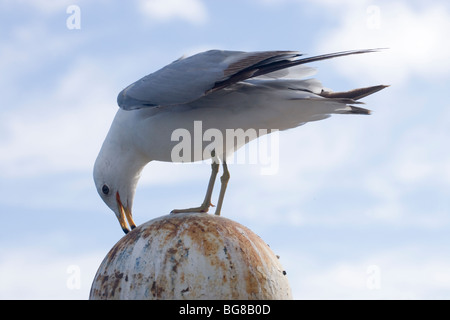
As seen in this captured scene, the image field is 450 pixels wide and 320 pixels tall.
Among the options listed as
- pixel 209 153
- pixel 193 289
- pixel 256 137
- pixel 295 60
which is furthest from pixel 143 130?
pixel 193 289

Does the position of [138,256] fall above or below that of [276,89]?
below

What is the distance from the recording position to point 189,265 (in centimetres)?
502

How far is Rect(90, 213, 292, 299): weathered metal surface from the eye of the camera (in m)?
4.98

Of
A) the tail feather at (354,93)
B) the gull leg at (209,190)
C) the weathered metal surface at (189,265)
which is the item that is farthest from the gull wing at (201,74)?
the weathered metal surface at (189,265)

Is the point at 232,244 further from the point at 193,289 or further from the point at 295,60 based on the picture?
the point at 295,60

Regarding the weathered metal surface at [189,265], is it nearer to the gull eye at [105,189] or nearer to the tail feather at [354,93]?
the gull eye at [105,189]

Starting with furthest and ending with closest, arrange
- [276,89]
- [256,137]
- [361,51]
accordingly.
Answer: [256,137], [276,89], [361,51]

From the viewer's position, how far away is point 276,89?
628cm

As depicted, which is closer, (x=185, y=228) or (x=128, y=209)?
(x=185, y=228)

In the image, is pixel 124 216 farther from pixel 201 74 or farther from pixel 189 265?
pixel 189 265

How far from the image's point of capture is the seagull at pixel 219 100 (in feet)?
19.8

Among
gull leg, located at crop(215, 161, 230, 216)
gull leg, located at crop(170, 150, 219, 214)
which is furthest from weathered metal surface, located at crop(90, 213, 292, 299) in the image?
gull leg, located at crop(215, 161, 230, 216)

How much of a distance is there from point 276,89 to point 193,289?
7.26 feet
